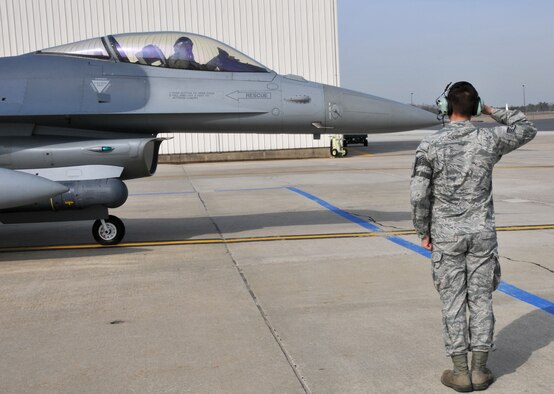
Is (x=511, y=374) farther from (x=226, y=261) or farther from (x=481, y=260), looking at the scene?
(x=226, y=261)

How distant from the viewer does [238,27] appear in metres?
28.1

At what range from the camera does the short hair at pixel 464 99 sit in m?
4.00

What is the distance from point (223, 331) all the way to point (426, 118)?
5261 millimetres

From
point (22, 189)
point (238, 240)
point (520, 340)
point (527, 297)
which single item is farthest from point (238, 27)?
point (520, 340)

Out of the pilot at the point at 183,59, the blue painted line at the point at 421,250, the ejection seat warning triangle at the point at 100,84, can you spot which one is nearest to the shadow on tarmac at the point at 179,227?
the blue painted line at the point at 421,250

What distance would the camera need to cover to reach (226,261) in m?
7.78

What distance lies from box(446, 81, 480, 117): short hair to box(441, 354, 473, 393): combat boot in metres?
1.45

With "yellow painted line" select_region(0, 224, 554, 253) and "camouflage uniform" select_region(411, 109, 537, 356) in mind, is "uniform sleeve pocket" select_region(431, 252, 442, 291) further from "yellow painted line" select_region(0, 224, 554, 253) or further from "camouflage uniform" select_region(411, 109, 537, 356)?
"yellow painted line" select_region(0, 224, 554, 253)

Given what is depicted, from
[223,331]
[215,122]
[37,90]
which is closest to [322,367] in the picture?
[223,331]

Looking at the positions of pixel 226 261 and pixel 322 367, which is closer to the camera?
pixel 322 367

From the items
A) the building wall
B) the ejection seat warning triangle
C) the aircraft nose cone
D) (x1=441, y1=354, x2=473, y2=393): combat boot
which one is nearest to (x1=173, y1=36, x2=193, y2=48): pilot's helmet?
the ejection seat warning triangle

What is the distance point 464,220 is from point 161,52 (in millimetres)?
6061

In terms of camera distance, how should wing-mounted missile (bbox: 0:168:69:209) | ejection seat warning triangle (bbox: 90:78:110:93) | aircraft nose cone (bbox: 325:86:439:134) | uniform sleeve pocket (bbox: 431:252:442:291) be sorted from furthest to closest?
1. aircraft nose cone (bbox: 325:86:439:134)
2. ejection seat warning triangle (bbox: 90:78:110:93)
3. wing-mounted missile (bbox: 0:168:69:209)
4. uniform sleeve pocket (bbox: 431:252:442:291)

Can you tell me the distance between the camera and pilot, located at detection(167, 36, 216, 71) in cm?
902
